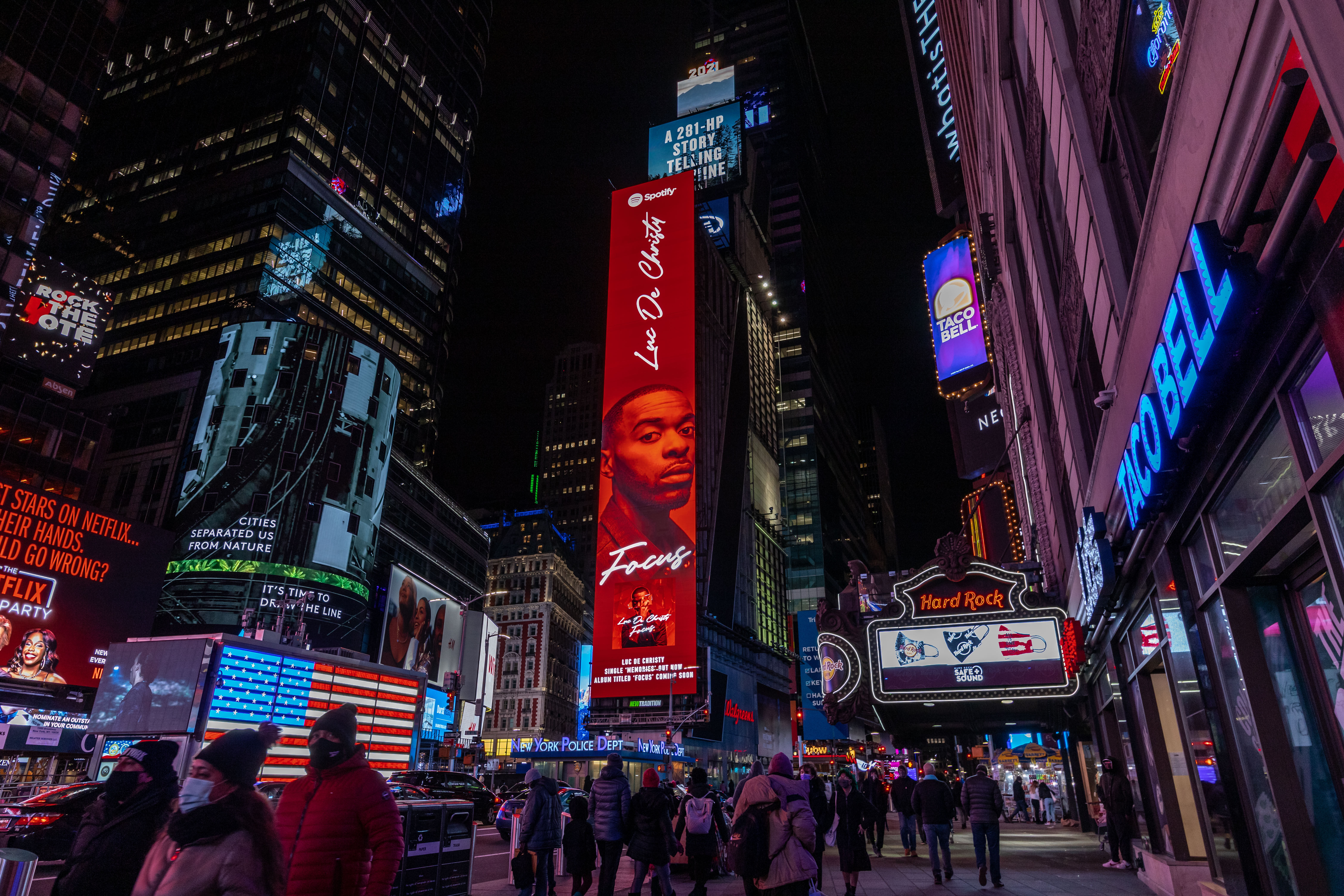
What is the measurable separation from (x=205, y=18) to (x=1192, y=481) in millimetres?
129280

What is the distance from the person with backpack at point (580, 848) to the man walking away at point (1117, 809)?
10012 millimetres

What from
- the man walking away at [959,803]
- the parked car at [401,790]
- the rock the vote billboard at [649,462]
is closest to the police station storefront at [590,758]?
the rock the vote billboard at [649,462]

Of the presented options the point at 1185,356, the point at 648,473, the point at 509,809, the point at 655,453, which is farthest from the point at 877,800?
the point at 655,453

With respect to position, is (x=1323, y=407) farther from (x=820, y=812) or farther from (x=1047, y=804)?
(x=1047, y=804)

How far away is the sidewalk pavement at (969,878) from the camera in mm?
11992

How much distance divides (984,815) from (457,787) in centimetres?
2122

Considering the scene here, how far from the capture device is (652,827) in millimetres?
9984

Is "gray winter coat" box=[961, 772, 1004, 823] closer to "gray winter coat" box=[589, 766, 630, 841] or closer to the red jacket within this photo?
"gray winter coat" box=[589, 766, 630, 841]

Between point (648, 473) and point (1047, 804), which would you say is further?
point (648, 473)

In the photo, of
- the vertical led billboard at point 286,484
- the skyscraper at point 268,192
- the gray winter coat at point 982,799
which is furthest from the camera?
the skyscraper at point 268,192

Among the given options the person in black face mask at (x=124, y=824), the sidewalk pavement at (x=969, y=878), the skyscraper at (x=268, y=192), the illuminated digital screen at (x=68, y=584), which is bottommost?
the sidewalk pavement at (x=969, y=878)

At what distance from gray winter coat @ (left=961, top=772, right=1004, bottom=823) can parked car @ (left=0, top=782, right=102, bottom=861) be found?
15.0 meters

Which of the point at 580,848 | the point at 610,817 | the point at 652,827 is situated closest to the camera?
the point at 652,827

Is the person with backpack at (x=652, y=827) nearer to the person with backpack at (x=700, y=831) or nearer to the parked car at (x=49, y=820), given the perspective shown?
the person with backpack at (x=700, y=831)
